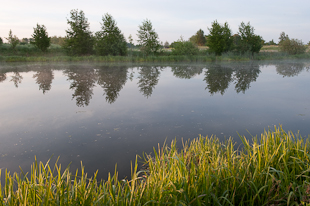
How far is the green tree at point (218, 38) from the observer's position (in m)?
32.8

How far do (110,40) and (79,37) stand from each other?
15.2 ft

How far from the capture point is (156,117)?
5.55 metres

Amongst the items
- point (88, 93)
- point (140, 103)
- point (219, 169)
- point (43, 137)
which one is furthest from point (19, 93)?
point (219, 169)

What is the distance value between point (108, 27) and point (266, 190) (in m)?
35.2

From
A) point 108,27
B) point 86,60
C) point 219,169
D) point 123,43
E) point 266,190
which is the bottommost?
point 266,190

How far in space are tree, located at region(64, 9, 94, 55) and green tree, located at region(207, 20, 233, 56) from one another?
17.7 m

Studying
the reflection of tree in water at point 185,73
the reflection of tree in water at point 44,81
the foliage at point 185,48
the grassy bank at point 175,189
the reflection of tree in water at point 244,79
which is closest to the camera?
the grassy bank at point 175,189

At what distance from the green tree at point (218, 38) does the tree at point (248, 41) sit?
99.2 inches

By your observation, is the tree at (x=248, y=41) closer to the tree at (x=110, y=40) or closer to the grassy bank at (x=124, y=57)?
the grassy bank at (x=124, y=57)

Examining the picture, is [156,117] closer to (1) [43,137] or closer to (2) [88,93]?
(1) [43,137]

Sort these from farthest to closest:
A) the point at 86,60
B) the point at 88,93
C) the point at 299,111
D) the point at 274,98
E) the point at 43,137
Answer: the point at 86,60 < the point at 88,93 < the point at 274,98 < the point at 299,111 < the point at 43,137

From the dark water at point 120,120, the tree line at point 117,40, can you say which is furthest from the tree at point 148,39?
the dark water at point 120,120

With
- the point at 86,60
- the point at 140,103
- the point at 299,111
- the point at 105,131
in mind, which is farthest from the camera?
the point at 86,60

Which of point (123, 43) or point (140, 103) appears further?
point (123, 43)
